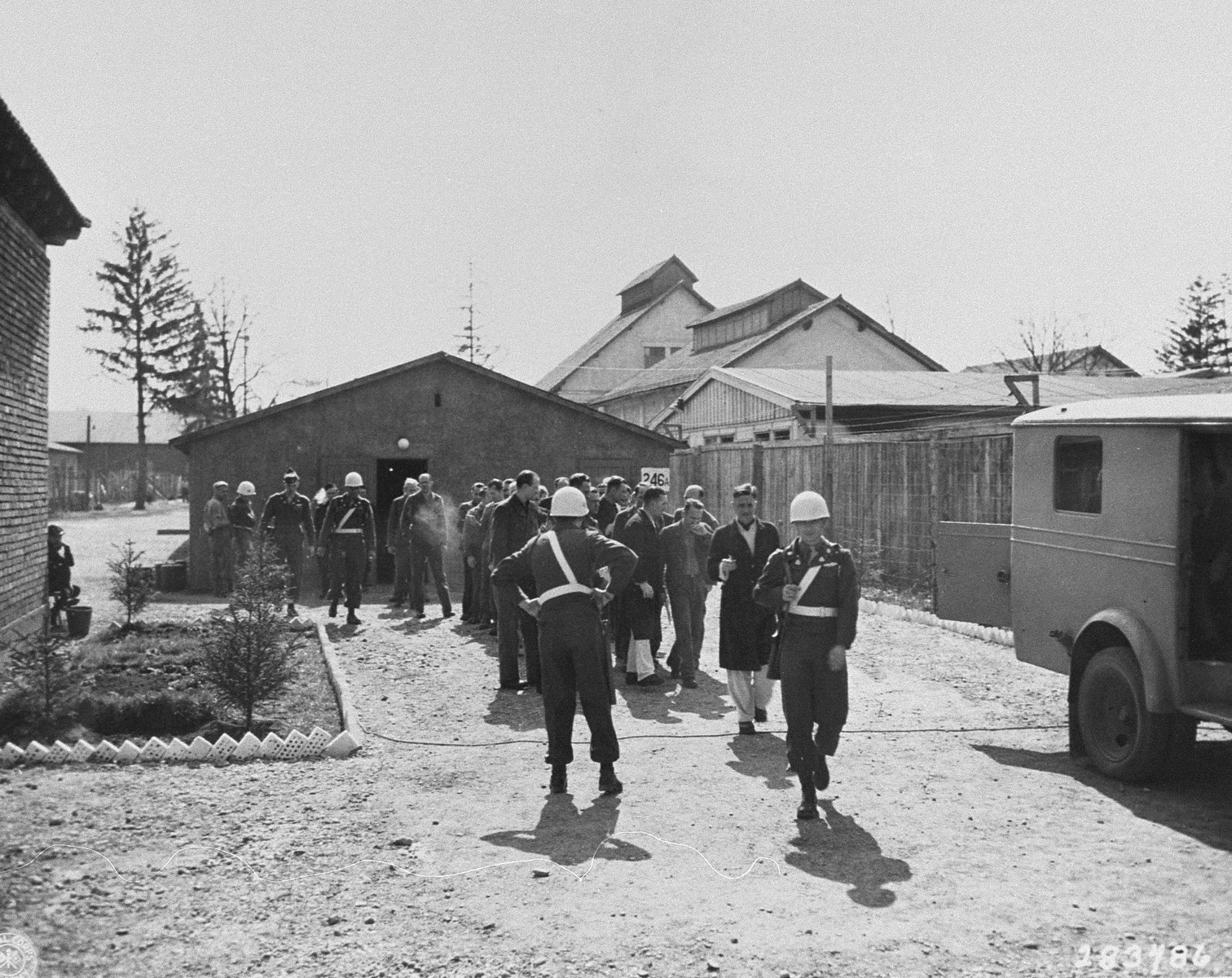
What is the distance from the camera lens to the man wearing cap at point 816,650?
700 centimetres

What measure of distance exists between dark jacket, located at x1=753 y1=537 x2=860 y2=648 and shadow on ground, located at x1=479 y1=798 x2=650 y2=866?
162 centimetres

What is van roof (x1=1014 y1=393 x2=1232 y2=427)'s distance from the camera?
7.31 m

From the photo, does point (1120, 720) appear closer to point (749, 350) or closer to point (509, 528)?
point (509, 528)

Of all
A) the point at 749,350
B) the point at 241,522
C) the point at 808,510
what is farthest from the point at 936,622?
the point at 749,350

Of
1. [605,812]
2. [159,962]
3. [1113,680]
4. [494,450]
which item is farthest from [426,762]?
[494,450]

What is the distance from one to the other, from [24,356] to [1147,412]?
12222 mm

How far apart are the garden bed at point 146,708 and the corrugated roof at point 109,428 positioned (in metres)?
77.3

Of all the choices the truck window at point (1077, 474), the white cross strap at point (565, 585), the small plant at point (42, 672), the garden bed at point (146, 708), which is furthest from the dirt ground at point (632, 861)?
the truck window at point (1077, 474)

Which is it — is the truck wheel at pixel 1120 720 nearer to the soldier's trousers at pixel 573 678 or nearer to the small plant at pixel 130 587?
the soldier's trousers at pixel 573 678

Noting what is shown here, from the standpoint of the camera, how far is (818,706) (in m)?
7.09

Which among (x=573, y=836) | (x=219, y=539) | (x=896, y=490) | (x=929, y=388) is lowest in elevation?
(x=573, y=836)

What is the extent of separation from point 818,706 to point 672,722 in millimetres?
2831

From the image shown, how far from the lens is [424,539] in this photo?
16.7 meters

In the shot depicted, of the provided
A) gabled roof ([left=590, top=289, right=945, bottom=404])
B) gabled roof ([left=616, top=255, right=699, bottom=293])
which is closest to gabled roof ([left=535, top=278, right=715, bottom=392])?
gabled roof ([left=616, top=255, right=699, bottom=293])
